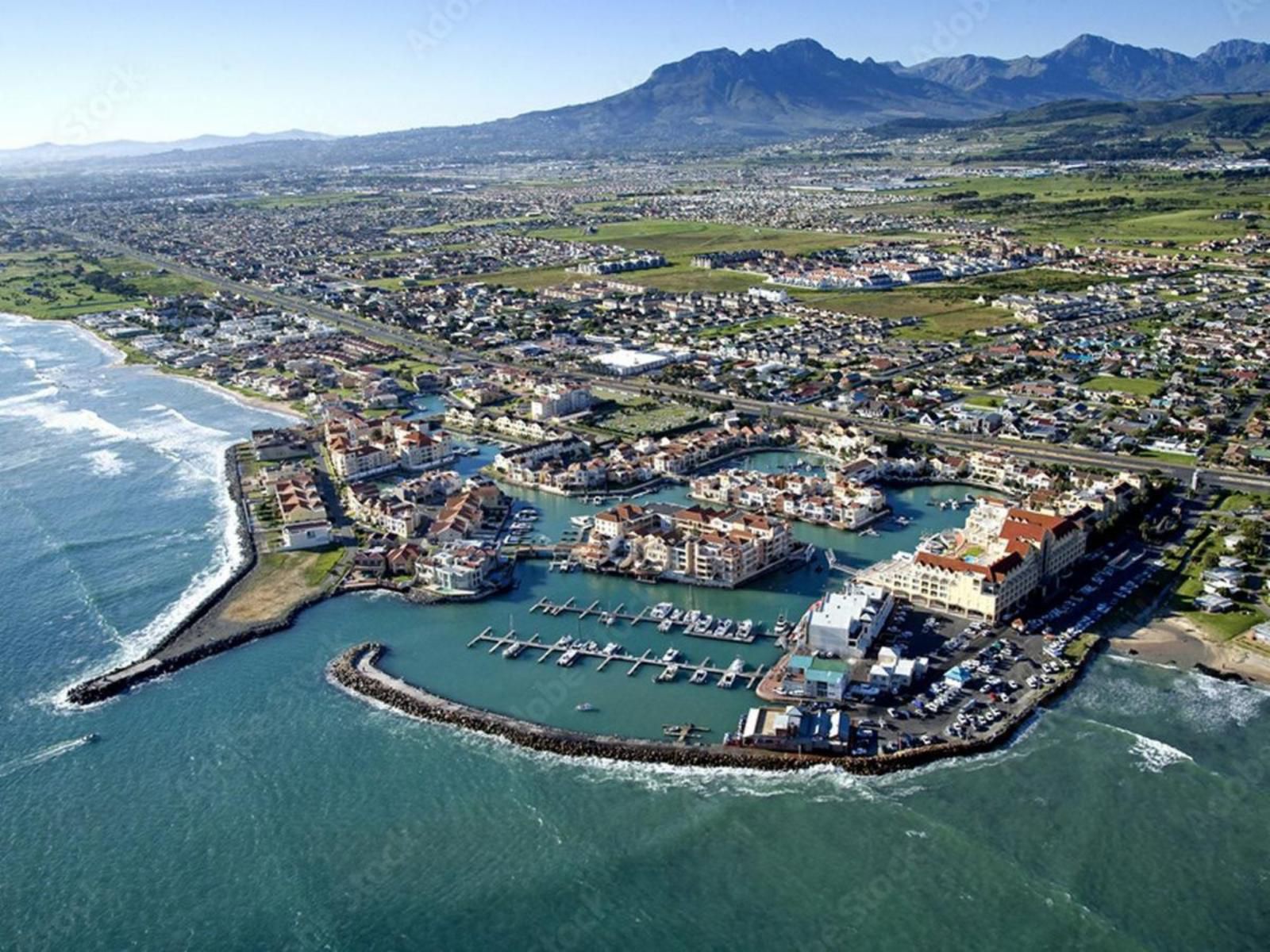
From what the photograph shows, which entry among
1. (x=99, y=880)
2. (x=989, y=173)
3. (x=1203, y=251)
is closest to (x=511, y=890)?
(x=99, y=880)

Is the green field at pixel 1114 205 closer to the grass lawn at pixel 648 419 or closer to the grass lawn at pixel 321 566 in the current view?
the grass lawn at pixel 648 419

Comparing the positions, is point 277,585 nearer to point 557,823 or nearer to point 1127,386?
point 557,823

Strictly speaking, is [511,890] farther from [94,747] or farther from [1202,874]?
[1202,874]

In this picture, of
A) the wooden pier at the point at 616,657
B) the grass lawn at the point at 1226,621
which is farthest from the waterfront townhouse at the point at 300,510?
the grass lawn at the point at 1226,621

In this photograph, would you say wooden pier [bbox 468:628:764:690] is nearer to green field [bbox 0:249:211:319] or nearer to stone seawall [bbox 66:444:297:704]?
stone seawall [bbox 66:444:297:704]

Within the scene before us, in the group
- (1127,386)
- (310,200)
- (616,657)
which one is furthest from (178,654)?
(310,200)

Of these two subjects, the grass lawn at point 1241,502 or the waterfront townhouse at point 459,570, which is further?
the grass lawn at point 1241,502

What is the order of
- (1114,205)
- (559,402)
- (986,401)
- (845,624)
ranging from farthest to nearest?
(1114,205), (986,401), (559,402), (845,624)
